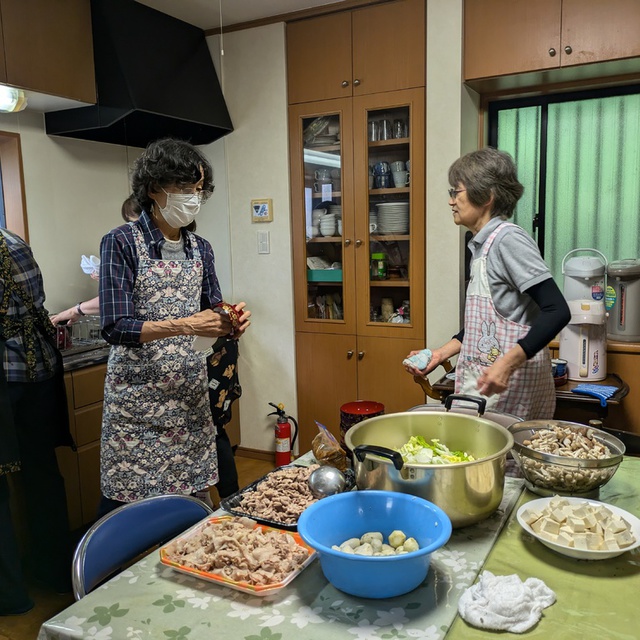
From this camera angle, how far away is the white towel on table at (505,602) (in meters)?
0.88

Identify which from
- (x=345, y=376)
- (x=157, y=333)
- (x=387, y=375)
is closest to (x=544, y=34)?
(x=387, y=375)

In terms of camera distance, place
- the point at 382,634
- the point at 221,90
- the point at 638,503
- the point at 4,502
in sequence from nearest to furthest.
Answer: the point at 382,634, the point at 638,503, the point at 4,502, the point at 221,90

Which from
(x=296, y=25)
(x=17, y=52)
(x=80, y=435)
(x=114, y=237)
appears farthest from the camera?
(x=296, y=25)

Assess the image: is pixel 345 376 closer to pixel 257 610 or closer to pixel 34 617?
pixel 34 617

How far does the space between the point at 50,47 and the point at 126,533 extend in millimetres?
2213

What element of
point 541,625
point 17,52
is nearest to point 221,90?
point 17,52

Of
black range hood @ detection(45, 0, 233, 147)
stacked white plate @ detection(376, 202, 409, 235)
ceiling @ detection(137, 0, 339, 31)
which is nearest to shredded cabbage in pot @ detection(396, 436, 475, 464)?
stacked white plate @ detection(376, 202, 409, 235)

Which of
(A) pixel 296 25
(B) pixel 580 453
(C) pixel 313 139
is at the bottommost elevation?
(B) pixel 580 453

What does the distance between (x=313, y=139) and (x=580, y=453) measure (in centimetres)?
248

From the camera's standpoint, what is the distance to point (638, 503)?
1262mm

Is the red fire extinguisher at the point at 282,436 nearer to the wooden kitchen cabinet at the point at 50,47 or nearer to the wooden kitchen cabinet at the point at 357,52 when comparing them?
the wooden kitchen cabinet at the point at 357,52

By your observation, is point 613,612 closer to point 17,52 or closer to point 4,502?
point 4,502

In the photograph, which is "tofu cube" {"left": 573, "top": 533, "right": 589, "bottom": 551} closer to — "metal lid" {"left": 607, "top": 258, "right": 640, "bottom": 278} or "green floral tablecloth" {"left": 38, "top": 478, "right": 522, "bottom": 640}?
"green floral tablecloth" {"left": 38, "top": 478, "right": 522, "bottom": 640}

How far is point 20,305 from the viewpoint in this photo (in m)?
2.17
